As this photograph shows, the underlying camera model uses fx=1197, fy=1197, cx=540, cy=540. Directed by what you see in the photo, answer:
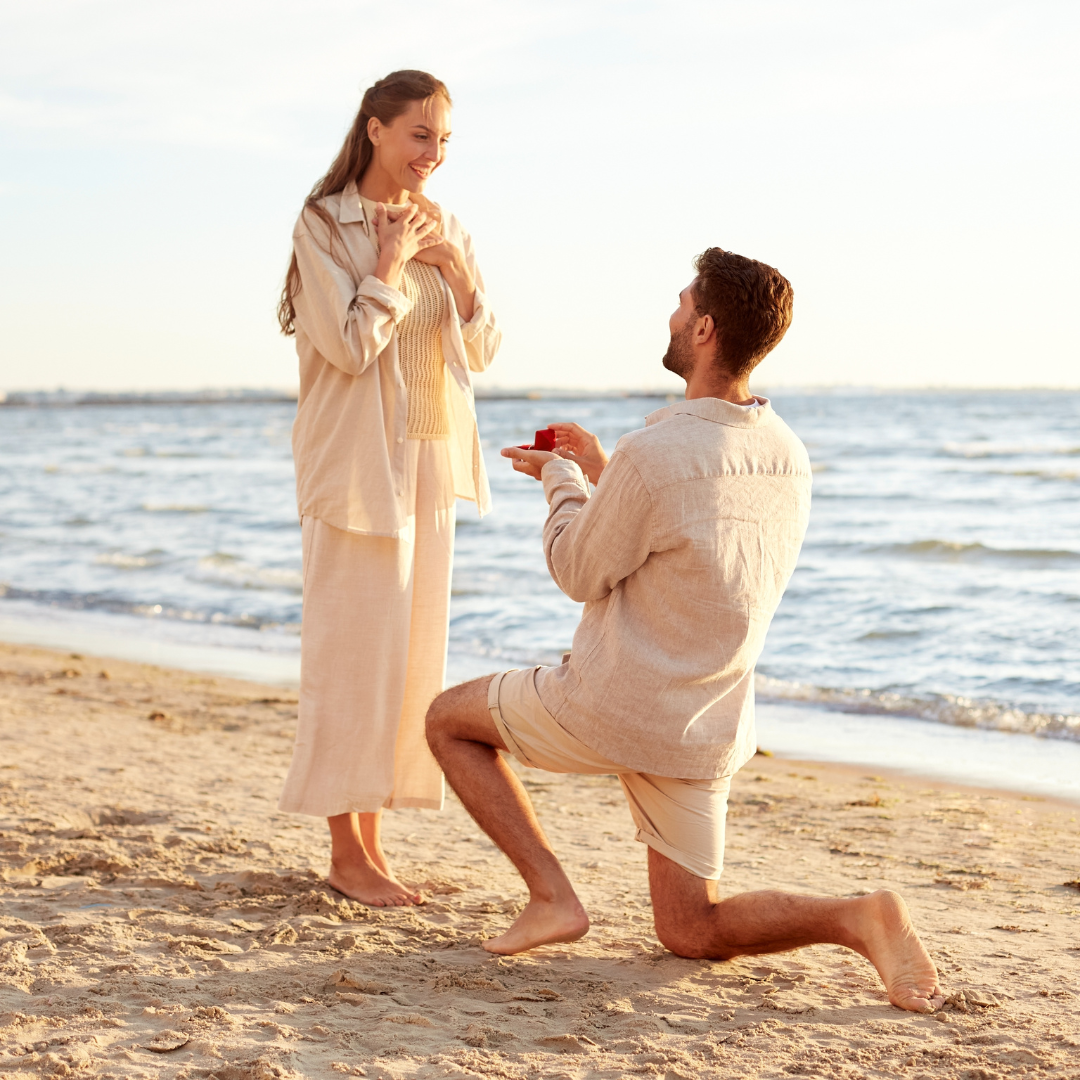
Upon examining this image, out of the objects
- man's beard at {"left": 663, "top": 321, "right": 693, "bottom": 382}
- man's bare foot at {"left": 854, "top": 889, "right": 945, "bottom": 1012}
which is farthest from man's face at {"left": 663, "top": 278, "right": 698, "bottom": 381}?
man's bare foot at {"left": 854, "top": 889, "right": 945, "bottom": 1012}

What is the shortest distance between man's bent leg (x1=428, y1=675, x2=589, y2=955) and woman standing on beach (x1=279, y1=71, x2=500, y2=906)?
0.47 m

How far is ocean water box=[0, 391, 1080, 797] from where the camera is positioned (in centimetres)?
647

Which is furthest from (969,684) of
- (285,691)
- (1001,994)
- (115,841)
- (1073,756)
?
(115,841)

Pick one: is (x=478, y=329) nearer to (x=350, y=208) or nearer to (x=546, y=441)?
(x=350, y=208)

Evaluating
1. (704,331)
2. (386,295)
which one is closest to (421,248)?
(386,295)

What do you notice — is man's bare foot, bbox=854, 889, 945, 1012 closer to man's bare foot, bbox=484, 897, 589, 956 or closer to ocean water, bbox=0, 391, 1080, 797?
man's bare foot, bbox=484, 897, 589, 956

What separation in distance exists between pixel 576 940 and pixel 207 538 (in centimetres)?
1183

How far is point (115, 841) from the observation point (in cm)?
388

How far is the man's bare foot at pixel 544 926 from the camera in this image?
2.92 m

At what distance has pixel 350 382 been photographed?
3.36m

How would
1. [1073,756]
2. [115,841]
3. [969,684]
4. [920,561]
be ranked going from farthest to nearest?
[920,561]
[969,684]
[1073,756]
[115,841]

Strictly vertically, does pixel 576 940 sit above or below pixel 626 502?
below

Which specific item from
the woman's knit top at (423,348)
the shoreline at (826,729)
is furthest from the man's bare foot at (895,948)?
the shoreline at (826,729)

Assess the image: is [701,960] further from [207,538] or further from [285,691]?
[207,538]
